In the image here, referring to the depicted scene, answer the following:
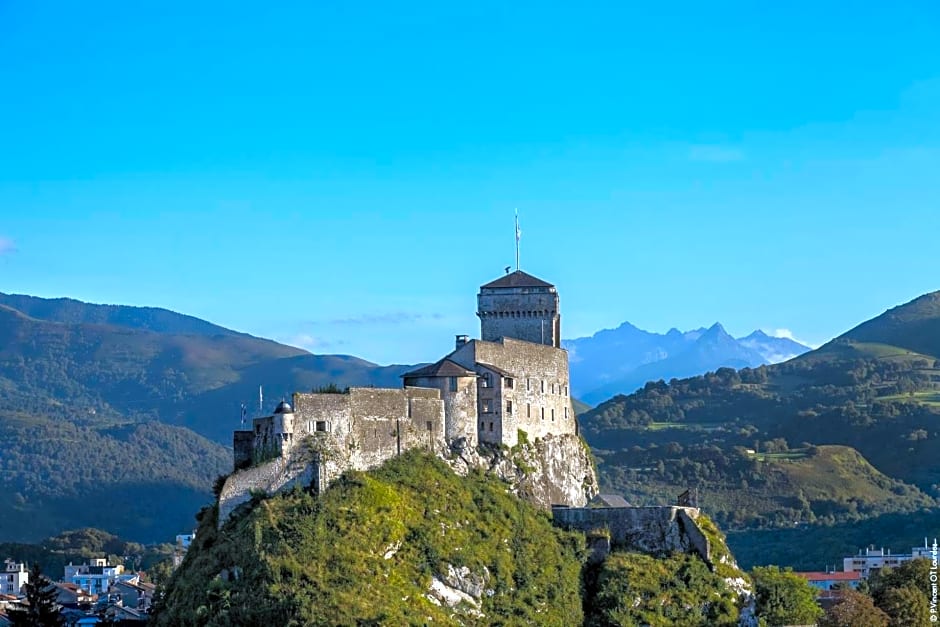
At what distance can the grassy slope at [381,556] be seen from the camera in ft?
206

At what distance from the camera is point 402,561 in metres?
66.4

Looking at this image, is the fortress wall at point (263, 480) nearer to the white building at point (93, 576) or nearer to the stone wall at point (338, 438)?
the stone wall at point (338, 438)

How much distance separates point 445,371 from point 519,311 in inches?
443

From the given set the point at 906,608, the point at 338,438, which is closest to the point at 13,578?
the point at 338,438

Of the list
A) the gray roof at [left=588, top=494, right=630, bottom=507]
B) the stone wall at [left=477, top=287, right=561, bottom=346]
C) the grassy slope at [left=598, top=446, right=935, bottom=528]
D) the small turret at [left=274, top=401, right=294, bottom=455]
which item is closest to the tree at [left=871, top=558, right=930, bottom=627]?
the gray roof at [left=588, top=494, right=630, bottom=507]

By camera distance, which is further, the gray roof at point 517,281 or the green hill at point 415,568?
the gray roof at point 517,281

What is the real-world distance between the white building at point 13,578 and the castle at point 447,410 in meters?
62.0

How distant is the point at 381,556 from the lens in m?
65.8

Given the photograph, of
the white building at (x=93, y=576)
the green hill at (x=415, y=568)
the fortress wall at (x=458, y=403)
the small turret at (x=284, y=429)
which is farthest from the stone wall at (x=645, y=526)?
the white building at (x=93, y=576)

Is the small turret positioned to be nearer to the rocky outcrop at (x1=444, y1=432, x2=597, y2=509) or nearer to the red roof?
the rocky outcrop at (x1=444, y1=432, x2=597, y2=509)

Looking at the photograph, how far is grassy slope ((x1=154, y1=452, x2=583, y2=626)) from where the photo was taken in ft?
206

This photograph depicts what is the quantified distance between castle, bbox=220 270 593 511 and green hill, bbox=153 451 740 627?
102cm

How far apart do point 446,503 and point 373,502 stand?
4061 millimetres

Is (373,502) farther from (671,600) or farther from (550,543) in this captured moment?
(671,600)
